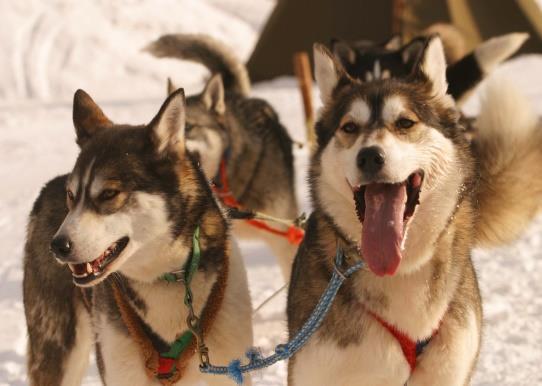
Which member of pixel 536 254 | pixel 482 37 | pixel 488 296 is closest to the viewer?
pixel 488 296

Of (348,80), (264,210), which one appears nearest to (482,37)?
(264,210)

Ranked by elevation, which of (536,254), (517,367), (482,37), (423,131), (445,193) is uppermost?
(423,131)

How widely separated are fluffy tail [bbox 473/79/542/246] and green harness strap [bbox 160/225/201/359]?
0.90m

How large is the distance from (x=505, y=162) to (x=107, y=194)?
4.08 ft

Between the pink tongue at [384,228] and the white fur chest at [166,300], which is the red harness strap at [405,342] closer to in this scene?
the pink tongue at [384,228]

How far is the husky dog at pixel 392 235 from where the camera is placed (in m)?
1.89

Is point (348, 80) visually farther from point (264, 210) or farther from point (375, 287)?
point (264, 210)

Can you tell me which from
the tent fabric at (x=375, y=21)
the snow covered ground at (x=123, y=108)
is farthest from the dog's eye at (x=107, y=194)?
the tent fabric at (x=375, y=21)

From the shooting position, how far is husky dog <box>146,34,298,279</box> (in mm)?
4008

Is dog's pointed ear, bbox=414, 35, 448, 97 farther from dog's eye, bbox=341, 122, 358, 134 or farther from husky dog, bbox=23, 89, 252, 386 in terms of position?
husky dog, bbox=23, 89, 252, 386

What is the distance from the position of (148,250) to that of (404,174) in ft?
2.51

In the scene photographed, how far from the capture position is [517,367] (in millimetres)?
Answer: 3023

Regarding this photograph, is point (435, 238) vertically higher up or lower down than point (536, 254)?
higher up

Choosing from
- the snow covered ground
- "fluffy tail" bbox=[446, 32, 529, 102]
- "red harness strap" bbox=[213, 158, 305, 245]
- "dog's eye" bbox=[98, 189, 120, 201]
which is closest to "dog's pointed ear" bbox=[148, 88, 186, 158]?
"dog's eye" bbox=[98, 189, 120, 201]
